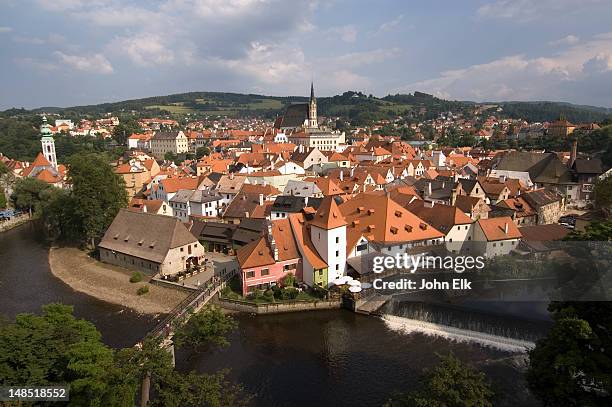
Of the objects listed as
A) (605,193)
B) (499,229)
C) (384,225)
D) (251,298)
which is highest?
(605,193)

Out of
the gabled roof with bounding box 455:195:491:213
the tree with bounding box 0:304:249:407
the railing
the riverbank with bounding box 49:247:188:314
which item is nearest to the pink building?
the railing

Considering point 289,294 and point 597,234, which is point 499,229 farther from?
point 597,234

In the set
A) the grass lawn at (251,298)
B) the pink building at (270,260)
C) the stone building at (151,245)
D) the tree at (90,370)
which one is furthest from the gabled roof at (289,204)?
the tree at (90,370)

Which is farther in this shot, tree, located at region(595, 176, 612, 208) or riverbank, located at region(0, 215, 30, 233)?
riverbank, located at region(0, 215, 30, 233)

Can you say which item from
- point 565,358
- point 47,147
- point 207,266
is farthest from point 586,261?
point 47,147

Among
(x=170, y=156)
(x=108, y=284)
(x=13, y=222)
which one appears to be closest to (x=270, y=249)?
(x=108, y=284)

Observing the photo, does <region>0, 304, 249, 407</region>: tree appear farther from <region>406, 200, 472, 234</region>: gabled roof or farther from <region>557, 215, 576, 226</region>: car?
<region>557, 215, 576, 226</region>: car
